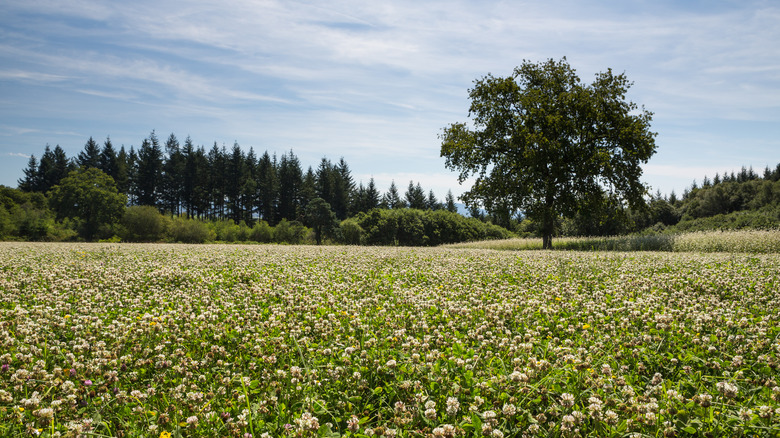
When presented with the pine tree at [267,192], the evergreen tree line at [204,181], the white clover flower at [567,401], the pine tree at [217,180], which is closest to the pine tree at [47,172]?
the evergreen tree line at [204,181]

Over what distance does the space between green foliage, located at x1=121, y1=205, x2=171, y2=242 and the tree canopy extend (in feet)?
154

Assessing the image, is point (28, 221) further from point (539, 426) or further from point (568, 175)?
point (539, 426)

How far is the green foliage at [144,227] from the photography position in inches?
2208

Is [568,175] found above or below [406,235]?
above

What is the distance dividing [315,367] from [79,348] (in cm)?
282

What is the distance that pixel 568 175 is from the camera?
26.8m

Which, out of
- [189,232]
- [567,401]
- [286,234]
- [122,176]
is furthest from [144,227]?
[567,401]

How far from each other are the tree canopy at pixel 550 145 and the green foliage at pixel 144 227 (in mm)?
47036

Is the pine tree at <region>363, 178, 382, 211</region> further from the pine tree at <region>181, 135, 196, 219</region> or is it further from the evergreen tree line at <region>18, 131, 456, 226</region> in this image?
the pine tree at <region>181, 135, 196, 219</region>

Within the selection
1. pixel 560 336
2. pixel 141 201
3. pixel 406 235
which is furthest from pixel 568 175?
pixel 141 201

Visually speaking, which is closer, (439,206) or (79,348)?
(79,348)

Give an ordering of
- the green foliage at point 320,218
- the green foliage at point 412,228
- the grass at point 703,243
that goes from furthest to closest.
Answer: the green foliage at point 320,218, the green foliage at point 412,228, the grass at point 703,243

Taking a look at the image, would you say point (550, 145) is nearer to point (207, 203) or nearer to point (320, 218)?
point (320, 218)

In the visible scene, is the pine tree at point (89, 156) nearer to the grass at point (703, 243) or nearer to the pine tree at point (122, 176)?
the pine tree at point (122, 176)
